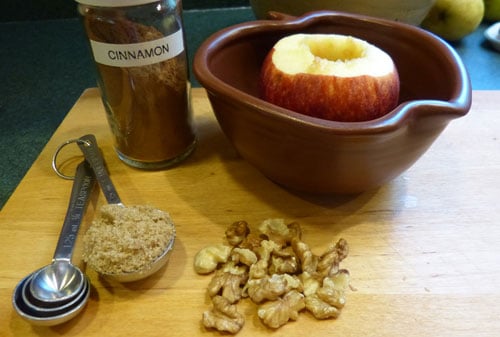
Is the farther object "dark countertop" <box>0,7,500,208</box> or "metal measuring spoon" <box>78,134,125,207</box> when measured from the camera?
"dark countertop" <box>0,7,500,208</box>

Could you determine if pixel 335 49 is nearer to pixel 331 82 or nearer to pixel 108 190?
pixel 331 82

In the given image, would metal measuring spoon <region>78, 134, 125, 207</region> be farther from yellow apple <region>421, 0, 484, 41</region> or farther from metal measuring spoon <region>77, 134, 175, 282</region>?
yellow apple <region>421, 0, 484, 41</region>

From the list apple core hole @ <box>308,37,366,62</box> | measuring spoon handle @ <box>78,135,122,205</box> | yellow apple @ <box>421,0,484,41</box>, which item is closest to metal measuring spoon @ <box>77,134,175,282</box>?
measuring spoon handle @ <box>78,135,122,205</box>

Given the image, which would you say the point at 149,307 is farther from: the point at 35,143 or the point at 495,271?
the point at 35,143

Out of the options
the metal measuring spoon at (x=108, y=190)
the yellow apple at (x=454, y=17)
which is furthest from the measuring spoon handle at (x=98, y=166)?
the yellow apple at (x=454, y=17)

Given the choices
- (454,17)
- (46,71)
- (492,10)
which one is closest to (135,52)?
(46,71)

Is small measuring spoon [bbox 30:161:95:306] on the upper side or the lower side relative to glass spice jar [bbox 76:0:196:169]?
lower

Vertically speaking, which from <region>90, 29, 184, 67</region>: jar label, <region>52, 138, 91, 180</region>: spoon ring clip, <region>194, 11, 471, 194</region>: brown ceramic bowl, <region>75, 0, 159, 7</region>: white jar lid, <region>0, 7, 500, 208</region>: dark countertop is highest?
<region>75, 0, 159, 7</region>: white jar lid

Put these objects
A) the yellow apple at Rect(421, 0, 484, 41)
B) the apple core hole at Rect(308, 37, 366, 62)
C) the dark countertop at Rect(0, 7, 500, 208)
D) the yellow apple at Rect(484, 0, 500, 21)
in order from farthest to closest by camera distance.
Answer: the yellow apple at Rect(484, 0, 500, 21), the yellow apple at Rect(421, 0, 484, 41), the dark countertop at Rect(0, 7, 500, 208), the apple core hole at Rect(308, 37, 366, 62)

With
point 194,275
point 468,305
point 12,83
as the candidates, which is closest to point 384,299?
point 468,305
